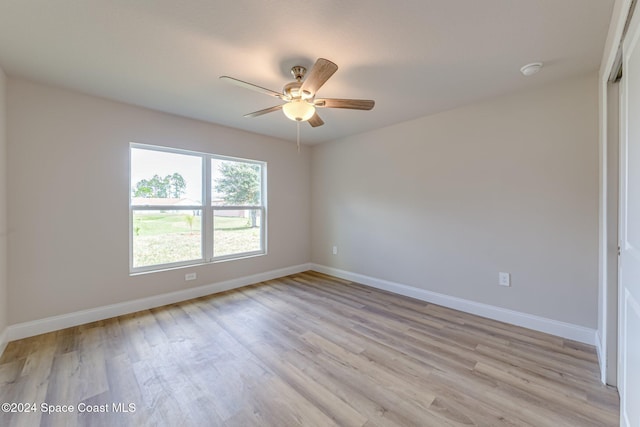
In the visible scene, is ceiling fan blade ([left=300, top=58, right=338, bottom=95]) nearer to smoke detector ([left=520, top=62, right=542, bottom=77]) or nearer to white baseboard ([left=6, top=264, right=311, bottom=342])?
smoke detector ([left=520, top=62, right=542, bottom=77])

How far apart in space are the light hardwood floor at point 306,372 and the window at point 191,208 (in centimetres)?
84

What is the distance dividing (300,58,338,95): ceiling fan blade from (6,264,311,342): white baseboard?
2.96 m

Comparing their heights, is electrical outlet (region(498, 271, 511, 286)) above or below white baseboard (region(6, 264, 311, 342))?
above

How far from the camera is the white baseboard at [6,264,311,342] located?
7.81 feet

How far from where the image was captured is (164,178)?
3299mm

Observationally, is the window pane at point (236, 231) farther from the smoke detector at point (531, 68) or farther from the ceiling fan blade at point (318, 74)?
the smoke detector at point (531, 68)

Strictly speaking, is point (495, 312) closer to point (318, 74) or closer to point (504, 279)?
point (504, 279)

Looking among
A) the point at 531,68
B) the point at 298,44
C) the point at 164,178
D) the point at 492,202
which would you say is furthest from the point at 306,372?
the point at 531,68

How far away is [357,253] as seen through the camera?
4.11 meters

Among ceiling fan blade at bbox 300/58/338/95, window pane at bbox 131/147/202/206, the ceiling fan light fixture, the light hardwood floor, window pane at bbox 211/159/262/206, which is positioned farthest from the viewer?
window pane at bbox 211/159/262/206

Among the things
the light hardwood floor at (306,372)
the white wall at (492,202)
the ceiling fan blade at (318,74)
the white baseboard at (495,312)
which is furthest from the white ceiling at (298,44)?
the light hardwood floor at (306,372)

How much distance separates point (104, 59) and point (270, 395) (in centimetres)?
281

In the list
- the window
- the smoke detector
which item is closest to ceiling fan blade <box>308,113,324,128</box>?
the smoke detector

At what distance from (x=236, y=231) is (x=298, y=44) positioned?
2.88 m
